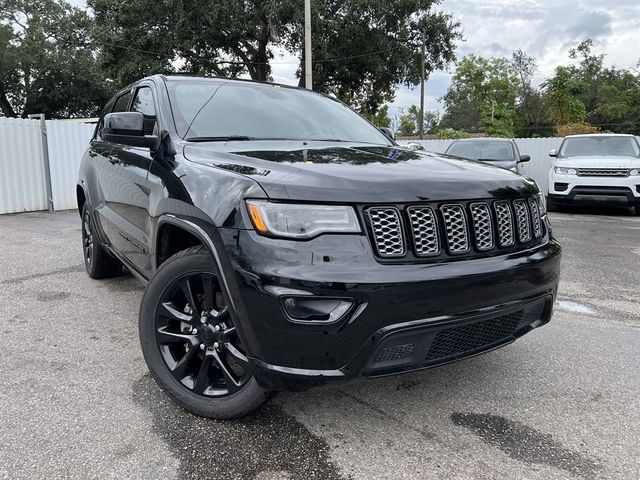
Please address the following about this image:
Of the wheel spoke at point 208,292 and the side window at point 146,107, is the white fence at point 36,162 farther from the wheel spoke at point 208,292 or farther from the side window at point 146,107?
the wheel spoke at point 208,292

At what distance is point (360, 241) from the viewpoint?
6.24 ft

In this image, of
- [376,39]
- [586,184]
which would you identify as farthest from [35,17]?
[586,184]

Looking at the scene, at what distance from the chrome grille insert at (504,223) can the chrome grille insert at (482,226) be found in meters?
0.06

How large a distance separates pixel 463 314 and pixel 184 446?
4.23ft

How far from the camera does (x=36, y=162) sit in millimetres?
10125

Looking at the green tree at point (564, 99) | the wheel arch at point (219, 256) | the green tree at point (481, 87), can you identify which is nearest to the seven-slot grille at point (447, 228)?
the wheel arch at point (219, 256)

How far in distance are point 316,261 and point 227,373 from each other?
0.74 meters

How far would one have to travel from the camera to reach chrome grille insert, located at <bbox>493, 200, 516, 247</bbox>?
89.0 inches

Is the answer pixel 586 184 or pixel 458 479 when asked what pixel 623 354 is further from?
pixel 586 184

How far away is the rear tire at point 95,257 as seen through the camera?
15.0ft

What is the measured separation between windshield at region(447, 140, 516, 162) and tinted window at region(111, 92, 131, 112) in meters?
8.38

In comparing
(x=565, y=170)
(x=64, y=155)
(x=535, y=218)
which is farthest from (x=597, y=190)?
(x=64, y=155)

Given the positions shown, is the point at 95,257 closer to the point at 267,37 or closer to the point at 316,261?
the point at 316,261

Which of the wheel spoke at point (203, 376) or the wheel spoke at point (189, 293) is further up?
the wheel spoke at point (189, 293)
